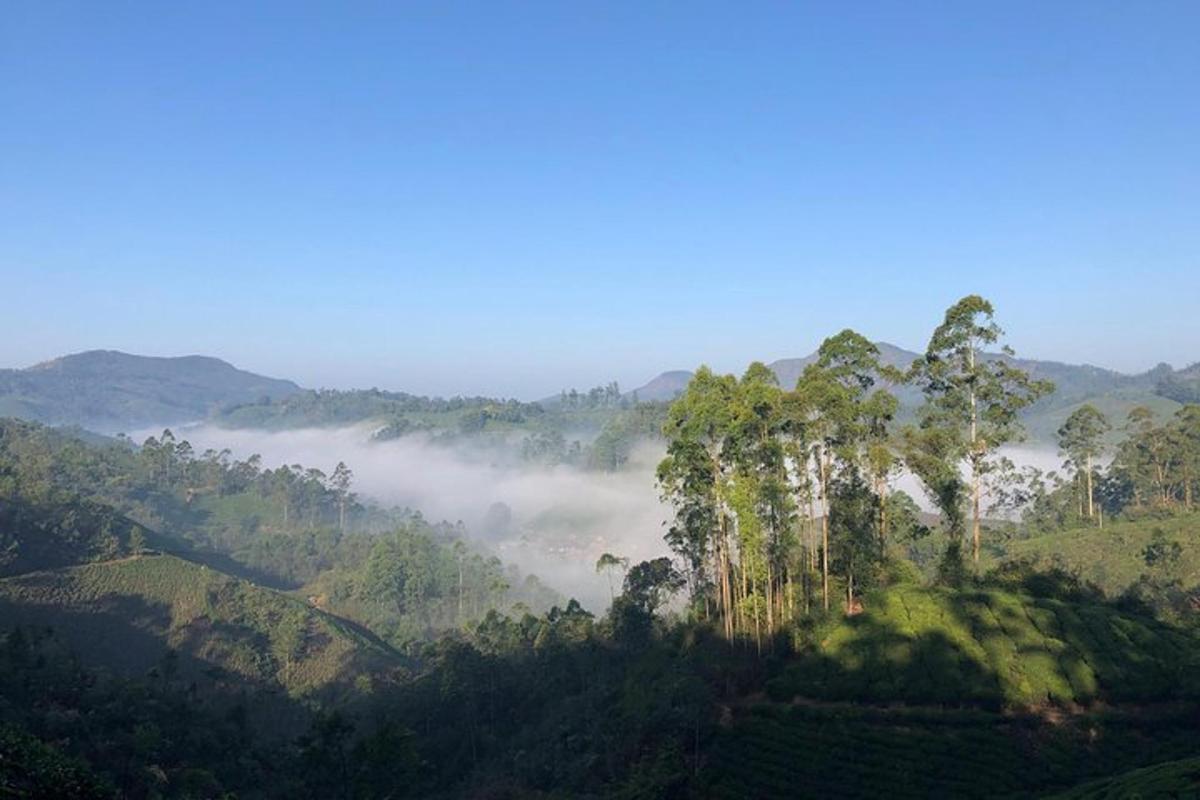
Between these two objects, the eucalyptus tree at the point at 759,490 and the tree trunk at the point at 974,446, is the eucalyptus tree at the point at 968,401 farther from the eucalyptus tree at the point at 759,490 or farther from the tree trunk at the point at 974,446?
the eucalyptus tree at the point at 759,490

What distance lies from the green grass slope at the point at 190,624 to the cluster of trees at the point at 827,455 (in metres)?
48.1

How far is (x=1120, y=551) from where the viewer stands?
51906 mm

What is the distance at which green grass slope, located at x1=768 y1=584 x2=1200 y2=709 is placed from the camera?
2459 cm

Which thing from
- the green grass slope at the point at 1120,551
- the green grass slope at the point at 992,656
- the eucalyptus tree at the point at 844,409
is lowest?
the green grass slope at the point at 1120,551

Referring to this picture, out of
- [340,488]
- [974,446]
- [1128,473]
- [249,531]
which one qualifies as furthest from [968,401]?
[340,488]

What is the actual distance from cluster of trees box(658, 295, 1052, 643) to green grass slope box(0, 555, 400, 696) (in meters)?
48.1

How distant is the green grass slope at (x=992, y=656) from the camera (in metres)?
24.6

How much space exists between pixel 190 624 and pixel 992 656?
73081 millimetres

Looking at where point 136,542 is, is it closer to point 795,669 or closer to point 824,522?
point 824,522

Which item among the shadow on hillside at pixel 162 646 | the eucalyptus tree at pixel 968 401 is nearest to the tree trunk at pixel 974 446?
the eucalyptus tree at pixel 968 401

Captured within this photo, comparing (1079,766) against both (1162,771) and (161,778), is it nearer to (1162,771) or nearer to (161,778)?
(1162,771)

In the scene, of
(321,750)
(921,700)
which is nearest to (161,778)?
(321,750)

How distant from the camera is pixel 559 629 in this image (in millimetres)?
48906

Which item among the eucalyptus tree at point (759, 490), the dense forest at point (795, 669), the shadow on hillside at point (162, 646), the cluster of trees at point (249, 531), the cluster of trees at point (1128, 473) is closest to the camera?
the dense forest at point (795, 669)
